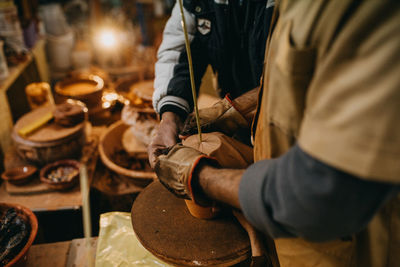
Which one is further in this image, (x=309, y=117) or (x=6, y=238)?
(x=6, y=238)

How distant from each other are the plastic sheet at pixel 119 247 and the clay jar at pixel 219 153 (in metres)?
0.53

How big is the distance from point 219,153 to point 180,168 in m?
0.24

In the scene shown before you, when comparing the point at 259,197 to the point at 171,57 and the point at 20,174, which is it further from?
the point at 20,174

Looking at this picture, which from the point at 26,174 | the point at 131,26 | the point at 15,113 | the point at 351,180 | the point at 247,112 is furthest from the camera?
the point at 131,26

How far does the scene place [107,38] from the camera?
19.6 ft

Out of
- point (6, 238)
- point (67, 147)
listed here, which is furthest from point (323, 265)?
point (67, 147)

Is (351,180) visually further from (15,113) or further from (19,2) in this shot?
(19,2)

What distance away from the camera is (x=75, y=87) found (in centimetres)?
445

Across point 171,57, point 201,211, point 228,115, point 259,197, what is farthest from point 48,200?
point 259,197

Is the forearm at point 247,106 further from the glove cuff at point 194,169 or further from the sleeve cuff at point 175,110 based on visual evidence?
the glove cuff at point 194,169

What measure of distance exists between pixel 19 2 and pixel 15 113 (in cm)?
211

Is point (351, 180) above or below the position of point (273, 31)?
below

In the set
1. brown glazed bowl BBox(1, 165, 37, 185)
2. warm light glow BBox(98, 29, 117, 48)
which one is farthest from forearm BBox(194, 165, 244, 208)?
warm light glow BBox(98, 29, 117, 48)

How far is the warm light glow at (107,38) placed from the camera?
5951mm
